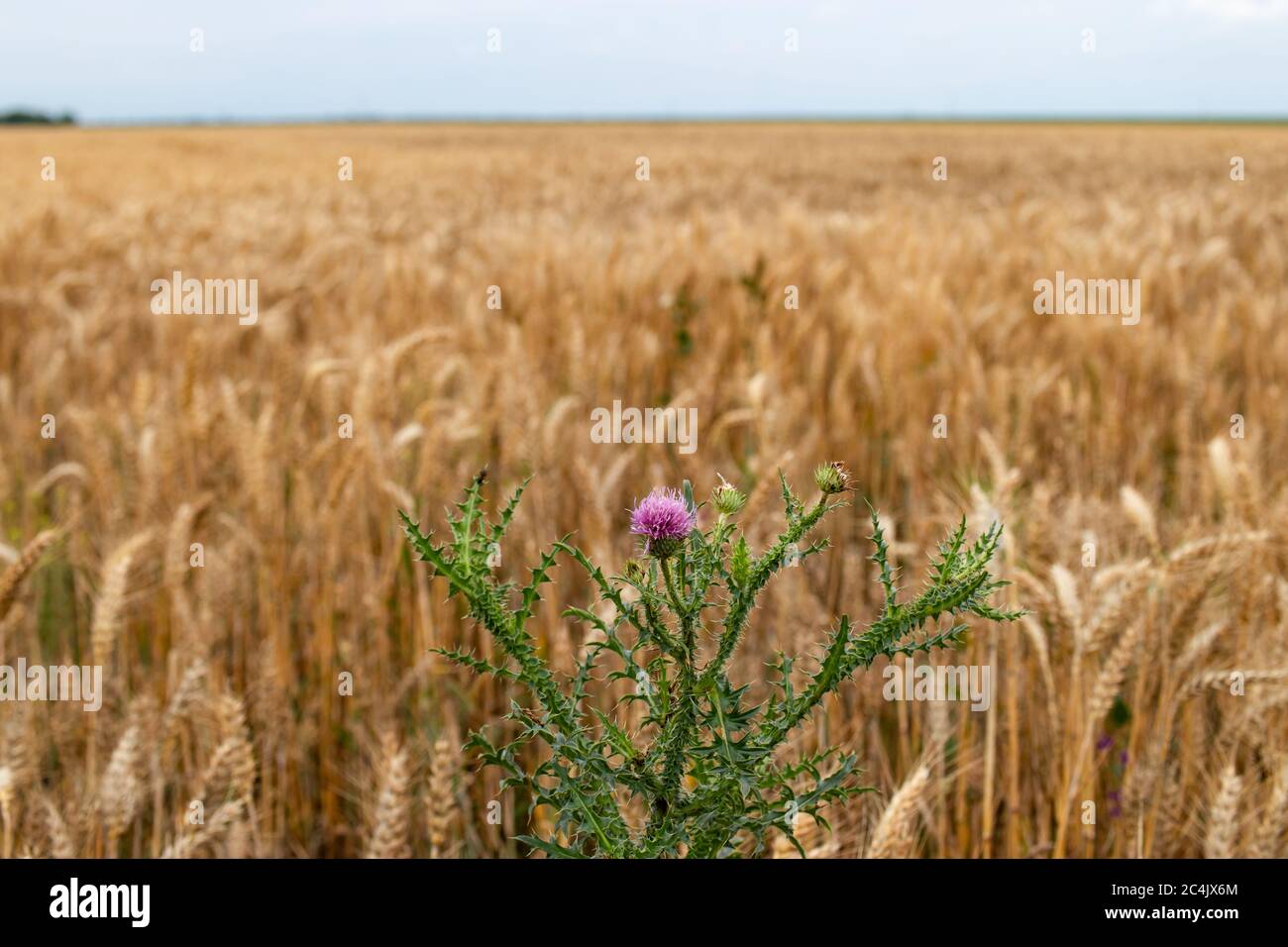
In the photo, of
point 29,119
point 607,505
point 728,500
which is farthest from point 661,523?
point 29,119

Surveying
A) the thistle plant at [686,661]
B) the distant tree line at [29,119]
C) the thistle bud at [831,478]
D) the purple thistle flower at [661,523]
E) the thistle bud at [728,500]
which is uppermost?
the distant tree line at [29,119]

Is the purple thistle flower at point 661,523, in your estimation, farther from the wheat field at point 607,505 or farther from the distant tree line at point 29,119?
the distant tree line at point 29,119

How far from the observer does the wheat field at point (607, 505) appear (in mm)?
1680

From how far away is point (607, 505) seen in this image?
265 centimetres

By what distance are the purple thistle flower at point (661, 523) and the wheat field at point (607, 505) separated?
0.66m

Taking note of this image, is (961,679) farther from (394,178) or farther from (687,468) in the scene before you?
(394,178)

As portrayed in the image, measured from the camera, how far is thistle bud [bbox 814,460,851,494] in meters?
0.68

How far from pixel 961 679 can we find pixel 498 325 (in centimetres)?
275

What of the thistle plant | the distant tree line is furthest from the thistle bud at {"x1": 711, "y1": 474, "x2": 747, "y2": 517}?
the distant tree line

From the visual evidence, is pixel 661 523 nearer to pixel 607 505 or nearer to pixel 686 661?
pixel 686 661

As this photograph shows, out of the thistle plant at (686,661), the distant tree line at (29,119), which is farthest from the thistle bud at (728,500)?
the distant tree line at (29,119)

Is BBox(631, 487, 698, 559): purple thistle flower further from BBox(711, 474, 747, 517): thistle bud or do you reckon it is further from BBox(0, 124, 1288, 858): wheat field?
BBox(0, 124, 1288, 858): wheat field

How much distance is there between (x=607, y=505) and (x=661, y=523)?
1936 millimetres

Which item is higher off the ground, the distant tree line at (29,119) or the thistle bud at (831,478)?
the distant tree line at (29,119)
